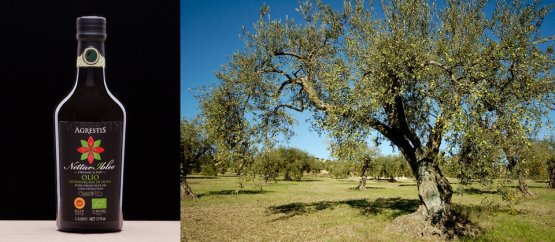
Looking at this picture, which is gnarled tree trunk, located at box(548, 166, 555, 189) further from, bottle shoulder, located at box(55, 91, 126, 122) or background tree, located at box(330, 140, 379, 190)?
bottle shoulder, located at box(55, 91, 126, 122)

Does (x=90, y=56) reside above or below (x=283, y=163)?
above

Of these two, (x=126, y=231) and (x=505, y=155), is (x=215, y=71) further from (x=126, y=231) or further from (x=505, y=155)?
(x=126, y=231)

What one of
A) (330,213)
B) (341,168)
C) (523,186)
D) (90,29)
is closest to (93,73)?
(90,29)

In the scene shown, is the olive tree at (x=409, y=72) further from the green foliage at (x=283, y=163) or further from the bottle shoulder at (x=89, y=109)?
the bottle shoulder at (x=89, y=109)

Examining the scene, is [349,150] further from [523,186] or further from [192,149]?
[192,149]

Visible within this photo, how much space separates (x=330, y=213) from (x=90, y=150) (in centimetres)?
819

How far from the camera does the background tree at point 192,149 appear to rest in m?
11.1

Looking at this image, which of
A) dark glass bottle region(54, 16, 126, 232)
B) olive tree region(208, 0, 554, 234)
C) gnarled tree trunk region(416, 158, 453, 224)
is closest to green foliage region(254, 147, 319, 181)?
olive tree region(208, 0, 554, 234)

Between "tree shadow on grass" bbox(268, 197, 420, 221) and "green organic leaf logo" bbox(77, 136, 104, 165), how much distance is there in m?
7.71

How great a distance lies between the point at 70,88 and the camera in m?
6.82

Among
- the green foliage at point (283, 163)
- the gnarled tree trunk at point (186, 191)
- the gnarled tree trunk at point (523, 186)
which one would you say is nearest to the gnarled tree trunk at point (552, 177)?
the gnarled tree trunk at point (523, 186)

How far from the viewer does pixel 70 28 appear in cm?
681

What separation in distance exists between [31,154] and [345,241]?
5.38m

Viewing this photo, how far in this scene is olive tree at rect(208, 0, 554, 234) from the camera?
8086mm
